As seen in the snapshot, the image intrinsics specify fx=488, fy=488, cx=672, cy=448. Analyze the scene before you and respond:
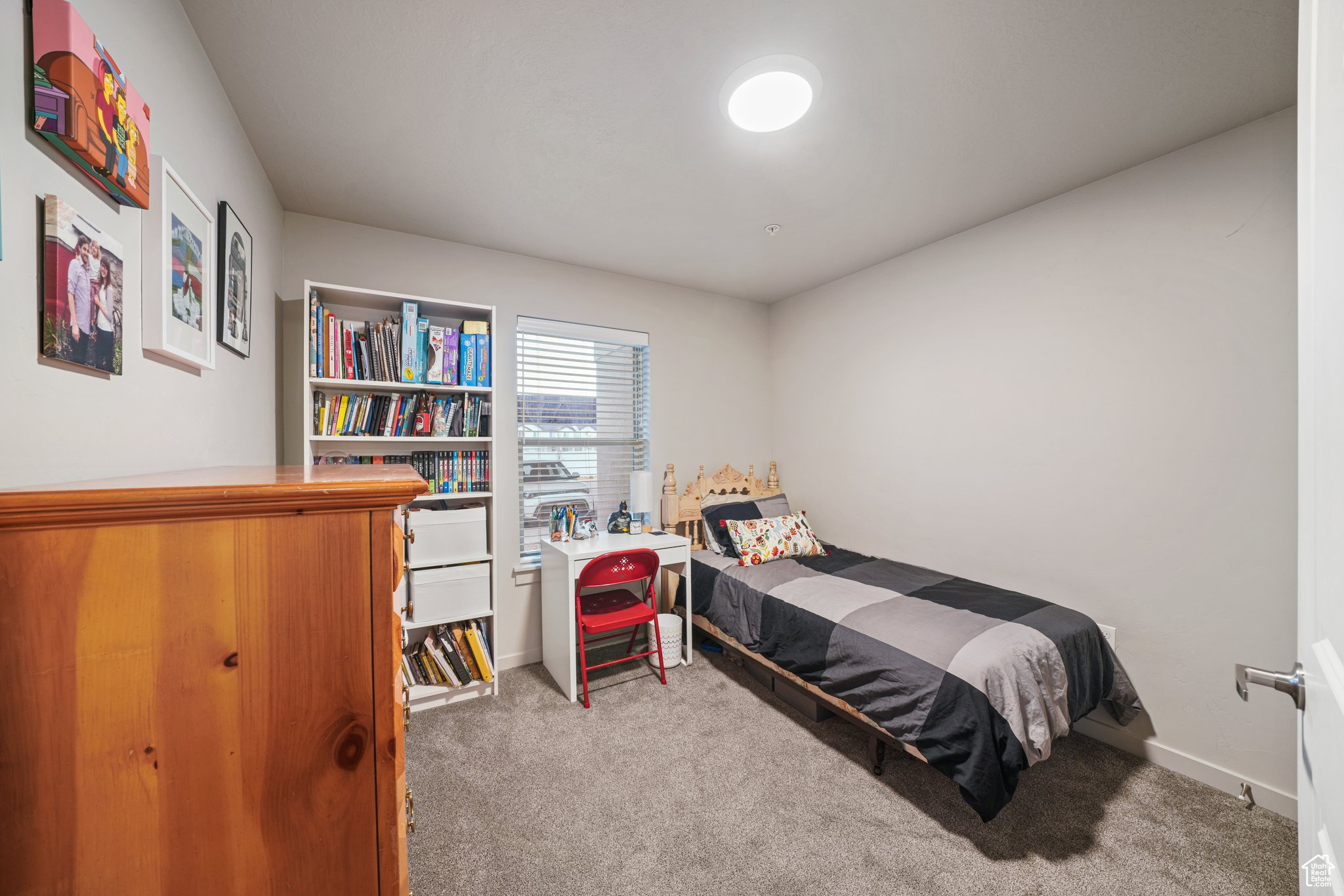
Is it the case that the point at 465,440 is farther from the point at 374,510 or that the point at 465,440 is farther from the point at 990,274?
the point at 990,274

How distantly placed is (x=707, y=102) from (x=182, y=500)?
1.89 metres

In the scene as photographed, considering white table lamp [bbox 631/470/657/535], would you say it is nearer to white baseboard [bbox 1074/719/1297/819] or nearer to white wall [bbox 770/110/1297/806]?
white wall [bbox 770/110/1297/806]

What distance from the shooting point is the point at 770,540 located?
3.26 m

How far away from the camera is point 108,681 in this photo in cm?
56

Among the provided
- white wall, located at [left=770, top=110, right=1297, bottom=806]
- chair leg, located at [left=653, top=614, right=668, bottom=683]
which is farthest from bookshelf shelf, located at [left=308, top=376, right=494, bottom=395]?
white wall, located at [left=770, top=110, right=1297, bottom=806]

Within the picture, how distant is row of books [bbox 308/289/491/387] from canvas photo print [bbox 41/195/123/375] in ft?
4.71

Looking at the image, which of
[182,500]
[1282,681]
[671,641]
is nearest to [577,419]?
[671,641]

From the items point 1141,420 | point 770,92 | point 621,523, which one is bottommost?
point 621,523

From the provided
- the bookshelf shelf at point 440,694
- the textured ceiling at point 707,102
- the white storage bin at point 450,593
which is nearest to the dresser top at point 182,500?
the textured ceiling at point 707,102

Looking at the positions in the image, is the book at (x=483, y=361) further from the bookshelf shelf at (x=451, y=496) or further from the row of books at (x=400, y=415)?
the bookshelf shelf at (x=451, y=496)

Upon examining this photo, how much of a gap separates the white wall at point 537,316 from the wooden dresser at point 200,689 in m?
2.04

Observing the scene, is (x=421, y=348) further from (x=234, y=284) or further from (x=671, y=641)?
(x=671, y=641)

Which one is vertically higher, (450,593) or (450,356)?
(450,356)

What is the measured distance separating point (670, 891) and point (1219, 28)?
3.14m
